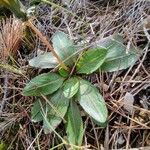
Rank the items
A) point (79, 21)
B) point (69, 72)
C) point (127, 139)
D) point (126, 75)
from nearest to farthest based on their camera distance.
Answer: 1. point (127, 139)
2. point (126, 75)
3. point (69, 72)
4. point (79, 21)

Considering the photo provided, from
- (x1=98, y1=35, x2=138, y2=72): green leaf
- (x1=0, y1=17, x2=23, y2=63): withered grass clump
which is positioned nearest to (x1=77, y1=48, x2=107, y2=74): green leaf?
(x1=98, y1=35, x2=138, y2=72): green leaf

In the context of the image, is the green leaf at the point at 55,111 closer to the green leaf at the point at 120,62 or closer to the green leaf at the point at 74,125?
the green leaf at the point at 74,125

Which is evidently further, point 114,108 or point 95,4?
point 95,4

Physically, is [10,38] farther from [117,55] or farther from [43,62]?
[117,55]

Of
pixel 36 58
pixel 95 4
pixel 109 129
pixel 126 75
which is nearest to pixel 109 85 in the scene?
pixel 126 75

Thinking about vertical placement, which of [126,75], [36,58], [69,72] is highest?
[36,58]

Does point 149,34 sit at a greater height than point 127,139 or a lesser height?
greater

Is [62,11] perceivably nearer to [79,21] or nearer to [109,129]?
[79,21]
